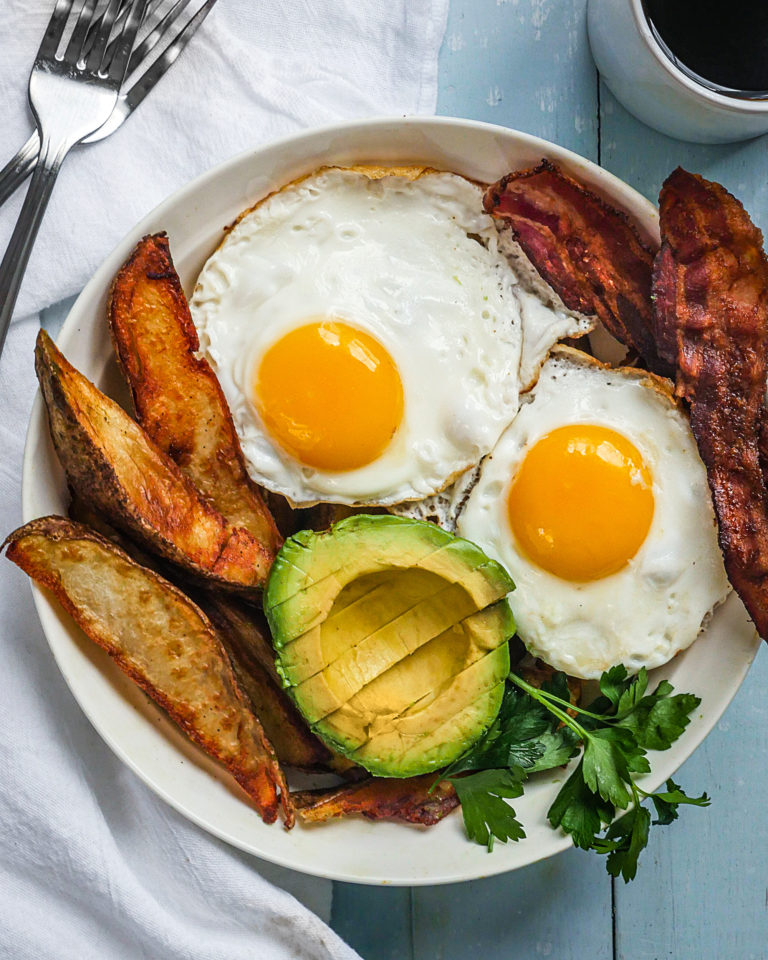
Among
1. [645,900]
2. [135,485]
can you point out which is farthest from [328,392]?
[645,900]

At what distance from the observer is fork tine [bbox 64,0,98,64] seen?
1.57m

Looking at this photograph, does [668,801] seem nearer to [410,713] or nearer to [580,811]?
[580,811]

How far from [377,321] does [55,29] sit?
77 centimetres

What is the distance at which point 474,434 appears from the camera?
1.48 metres

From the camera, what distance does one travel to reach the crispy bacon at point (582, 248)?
4.79 feet

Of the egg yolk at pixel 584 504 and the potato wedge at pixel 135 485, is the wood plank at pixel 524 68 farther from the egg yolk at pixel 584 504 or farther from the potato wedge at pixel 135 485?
the potato wedge at pixel 135 485

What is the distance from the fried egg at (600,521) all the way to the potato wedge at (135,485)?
386mm

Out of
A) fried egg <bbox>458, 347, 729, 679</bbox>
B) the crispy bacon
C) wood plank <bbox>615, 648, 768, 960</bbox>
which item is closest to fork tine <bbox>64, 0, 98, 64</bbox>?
the crispy bacon

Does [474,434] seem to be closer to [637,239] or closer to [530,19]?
[637,239]

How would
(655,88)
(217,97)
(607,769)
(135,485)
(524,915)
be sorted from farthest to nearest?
1. (524,915)
2. (217,97)
3. (655,88)
4. (607,769)
5. (135,485)

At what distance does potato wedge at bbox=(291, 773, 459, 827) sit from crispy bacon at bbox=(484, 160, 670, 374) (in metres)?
0.78

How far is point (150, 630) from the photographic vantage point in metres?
1.33

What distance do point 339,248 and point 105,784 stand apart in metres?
1.01

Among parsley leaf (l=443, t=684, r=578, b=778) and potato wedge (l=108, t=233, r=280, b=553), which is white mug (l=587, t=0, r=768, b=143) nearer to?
potato wedge (l=108, t=233, r=280, b=553)
